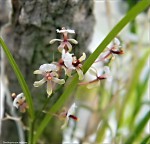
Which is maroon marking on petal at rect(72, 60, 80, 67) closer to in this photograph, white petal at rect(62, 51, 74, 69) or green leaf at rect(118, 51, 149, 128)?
white petal at rect(62, 51, 74, 69)

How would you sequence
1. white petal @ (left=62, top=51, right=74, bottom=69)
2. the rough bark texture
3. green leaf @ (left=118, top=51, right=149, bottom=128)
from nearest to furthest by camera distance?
white petal @ (left=62, top=51, right=74, bottom=69)
the rough bark texture
green leaf @ (left=118, top=51, right=149, bottom=128)

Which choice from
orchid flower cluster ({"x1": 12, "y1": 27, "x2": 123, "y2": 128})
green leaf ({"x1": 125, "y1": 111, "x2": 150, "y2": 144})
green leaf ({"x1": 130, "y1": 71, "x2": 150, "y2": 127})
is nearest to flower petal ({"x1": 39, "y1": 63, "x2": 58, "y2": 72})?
orchid flower cluster ({"x1": 12, "y1": 27, "x2": 123, "y2": 128})

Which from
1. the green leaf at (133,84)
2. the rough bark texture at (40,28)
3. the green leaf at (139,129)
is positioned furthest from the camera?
the green leaf at (133,84)

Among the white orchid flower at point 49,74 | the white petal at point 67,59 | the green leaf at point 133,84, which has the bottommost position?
the green leaf at point 133,84

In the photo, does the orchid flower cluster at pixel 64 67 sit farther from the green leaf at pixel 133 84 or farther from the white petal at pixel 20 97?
the green leaf at pixel 133 84

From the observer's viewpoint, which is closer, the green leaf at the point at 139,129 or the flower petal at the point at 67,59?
the flower petal at the point at 67,59

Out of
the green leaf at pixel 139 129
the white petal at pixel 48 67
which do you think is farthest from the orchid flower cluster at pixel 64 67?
the green leaf at pixel 139 129

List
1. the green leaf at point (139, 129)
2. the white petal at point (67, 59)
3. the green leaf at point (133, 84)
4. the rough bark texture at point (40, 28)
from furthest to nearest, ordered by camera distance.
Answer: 1. the green leaf at point (133, 84)
2. the green leaf at point (139, 129)
3. the rough bark texture at point (40, 28)
4. the white petal at point (67, 59)

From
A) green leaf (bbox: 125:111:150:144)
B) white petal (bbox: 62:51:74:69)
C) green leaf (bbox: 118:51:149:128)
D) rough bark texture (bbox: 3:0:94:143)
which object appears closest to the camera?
white petal (bbox: 62:51:74:69)

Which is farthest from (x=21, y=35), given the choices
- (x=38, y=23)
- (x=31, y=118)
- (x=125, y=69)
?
(x=125, y=69)
